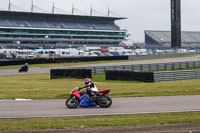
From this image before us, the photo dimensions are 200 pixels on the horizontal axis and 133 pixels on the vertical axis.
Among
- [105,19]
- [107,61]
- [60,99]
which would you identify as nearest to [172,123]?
[60,99]

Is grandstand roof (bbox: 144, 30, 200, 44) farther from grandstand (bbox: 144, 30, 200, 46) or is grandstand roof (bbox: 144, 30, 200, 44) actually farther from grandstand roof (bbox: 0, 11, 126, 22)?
grandstand roof (bbox: 0, 11, 126, 22)

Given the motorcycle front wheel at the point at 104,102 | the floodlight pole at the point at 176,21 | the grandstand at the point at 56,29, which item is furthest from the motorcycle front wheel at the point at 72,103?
the grandstand at the point at 56,29

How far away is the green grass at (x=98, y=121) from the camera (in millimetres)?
11097

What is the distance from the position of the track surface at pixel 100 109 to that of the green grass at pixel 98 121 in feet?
2.99

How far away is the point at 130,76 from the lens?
2970 centimetres

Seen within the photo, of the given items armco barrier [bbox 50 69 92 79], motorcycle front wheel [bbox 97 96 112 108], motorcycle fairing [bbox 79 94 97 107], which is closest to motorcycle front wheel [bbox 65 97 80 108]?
motorcycle fairing [bbox 79 94 97 107]

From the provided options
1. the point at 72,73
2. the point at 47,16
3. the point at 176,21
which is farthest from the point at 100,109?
the point at 47,16

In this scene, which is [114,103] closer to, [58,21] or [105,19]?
[58,21]

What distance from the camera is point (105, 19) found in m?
141

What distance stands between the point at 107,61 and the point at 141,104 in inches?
1869

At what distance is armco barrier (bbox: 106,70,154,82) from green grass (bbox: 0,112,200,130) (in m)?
14.9

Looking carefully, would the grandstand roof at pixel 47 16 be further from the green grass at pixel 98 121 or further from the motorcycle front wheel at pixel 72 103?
the green grass at pixel 98 121

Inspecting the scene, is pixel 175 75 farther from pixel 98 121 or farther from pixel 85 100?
pixel 98 121

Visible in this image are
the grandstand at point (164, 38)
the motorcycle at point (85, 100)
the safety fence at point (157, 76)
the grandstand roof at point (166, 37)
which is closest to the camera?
the motorcycle at point (85, 100)
